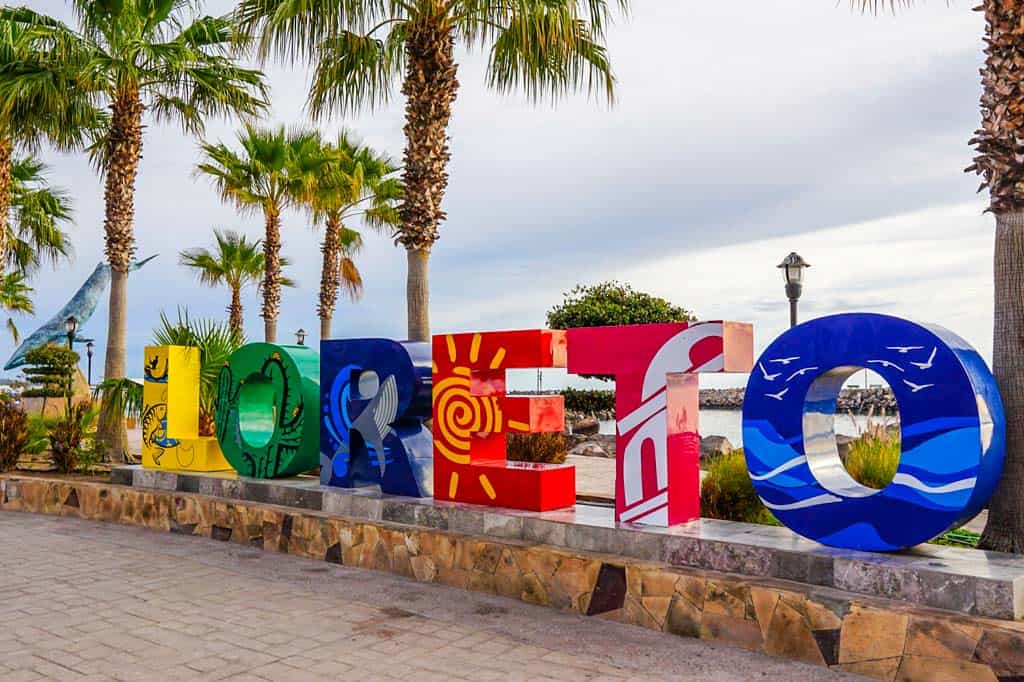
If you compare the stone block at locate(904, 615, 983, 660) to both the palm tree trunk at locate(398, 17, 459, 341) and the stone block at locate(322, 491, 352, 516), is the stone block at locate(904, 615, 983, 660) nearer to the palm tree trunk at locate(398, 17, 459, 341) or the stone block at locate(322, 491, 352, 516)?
the stone block at locate(322, 491, 352, 516)

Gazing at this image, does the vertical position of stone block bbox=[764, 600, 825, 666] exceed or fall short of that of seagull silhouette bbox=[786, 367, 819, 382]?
it falls short

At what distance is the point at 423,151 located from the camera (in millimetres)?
11211

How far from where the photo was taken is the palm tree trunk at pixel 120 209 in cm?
1459

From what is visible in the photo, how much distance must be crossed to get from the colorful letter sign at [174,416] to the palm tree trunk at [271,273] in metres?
14.2

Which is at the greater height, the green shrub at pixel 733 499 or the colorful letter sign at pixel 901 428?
the colorful letter sign at pixel 901 428

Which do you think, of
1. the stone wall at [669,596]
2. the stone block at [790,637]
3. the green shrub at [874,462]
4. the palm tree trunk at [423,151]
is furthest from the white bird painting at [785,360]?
the palm tree trunk at [423,151]

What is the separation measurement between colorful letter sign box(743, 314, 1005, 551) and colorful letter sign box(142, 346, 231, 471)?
7.15 meters

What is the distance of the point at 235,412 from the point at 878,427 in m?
7.34

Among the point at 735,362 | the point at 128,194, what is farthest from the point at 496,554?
the point at 128,194

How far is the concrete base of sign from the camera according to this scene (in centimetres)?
475

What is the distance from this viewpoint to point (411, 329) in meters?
11.2

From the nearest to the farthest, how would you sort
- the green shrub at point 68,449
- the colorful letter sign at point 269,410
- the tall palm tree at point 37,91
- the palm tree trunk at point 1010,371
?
1. the palm tree trunk at point 1010,371
2. the colorful letter sign at point 269,410
3. the green shrub at point 68,449
4. the tall palm tree at point 37,91

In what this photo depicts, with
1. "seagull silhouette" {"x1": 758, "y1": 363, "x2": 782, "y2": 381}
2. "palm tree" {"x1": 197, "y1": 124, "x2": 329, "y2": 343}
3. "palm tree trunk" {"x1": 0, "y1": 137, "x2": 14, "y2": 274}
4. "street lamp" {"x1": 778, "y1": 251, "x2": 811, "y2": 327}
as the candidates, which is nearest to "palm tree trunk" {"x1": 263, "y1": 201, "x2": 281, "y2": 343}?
"palm tree" {"x1": 197, "y1": 124, "x2": 329, "y2": 343}

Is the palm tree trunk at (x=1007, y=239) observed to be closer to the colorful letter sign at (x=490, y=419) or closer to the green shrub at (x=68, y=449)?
the colorful letter sign at (x=490, y=419)
